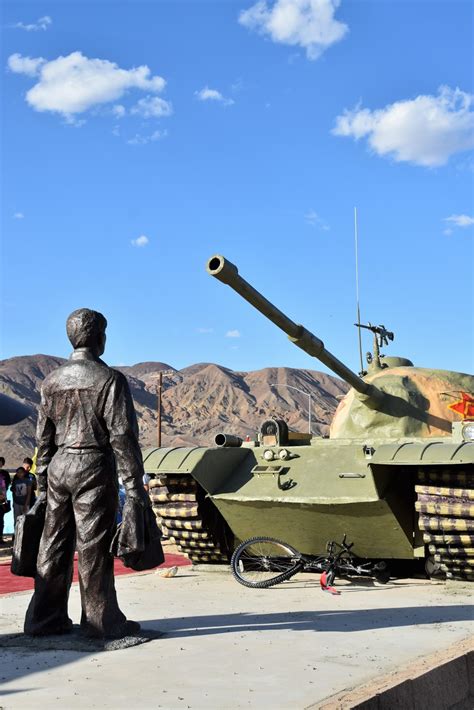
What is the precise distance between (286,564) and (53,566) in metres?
4.69

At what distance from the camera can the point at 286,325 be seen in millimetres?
10867

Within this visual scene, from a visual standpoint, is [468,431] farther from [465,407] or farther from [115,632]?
[115,632]

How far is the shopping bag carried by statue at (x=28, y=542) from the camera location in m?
6.82

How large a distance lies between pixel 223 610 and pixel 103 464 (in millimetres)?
2605

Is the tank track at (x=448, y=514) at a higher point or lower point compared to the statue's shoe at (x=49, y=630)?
higher

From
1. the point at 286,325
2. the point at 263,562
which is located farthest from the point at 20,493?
the point at 286,325

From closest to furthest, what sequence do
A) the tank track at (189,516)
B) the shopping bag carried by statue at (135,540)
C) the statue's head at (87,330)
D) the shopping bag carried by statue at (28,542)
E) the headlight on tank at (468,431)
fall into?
the shopping bag carried by statue at (135,540) → the shopping bag carried by statue at (28,542) → the statue's head at (87,330) → the headlight on tank at (468,431) → the tank track at (189,516)

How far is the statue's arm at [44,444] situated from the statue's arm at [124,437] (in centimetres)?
57

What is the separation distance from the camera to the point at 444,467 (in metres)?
9.67

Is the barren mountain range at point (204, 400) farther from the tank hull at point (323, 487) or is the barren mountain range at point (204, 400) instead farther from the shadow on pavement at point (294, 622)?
the shadow on pavement at point (294, 622)

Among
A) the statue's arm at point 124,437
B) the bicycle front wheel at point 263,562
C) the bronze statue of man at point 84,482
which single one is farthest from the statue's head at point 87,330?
the bicycle front wheel at point 263,562

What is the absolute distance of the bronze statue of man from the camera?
652cm

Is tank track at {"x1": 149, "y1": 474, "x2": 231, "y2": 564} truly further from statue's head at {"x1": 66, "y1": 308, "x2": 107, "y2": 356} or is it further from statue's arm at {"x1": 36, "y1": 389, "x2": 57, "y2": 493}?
statue's head at {"x1": 66, "y1": 308, "x2": 107, "y2": 356}

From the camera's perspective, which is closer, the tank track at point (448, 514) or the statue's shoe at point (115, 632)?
the statue's shoe at point (115, 632)
